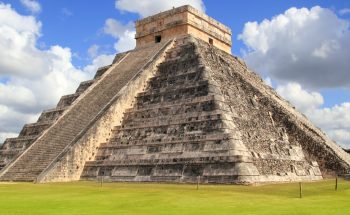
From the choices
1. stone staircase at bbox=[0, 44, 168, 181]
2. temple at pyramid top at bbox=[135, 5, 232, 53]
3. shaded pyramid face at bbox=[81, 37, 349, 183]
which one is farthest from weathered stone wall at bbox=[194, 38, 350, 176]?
stone staircase at bbox=[0, 44, 168, 181]

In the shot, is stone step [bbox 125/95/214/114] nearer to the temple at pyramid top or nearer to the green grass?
the green grass

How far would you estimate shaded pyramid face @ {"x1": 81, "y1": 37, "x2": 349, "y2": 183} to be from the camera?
57.6 feet

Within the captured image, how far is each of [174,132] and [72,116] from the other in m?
7.28

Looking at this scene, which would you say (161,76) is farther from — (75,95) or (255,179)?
(255,179)

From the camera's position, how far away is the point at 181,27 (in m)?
27.4

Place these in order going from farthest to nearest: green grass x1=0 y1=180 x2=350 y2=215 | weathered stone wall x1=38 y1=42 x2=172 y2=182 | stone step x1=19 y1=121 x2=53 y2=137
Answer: stone step x1=19 y1=121 x2=53 y2=137
weathered stone wall x1=38 y1=42 x2=172 y2=182
green grass x1=0 y1=180 x2=350 y2=215

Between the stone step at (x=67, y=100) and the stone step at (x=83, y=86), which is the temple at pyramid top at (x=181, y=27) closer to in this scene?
the stone step at (x=83, y=86)

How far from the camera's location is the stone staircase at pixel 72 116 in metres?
21.1

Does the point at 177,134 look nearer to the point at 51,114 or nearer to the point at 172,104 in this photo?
the point at 172,104

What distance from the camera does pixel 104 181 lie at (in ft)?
63.3

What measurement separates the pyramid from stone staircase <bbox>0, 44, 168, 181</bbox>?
0.25 feet

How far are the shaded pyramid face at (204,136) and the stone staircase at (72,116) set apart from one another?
1.74 metres

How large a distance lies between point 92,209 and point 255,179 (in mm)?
8382

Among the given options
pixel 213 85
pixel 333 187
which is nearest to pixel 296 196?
pixel 333 187
